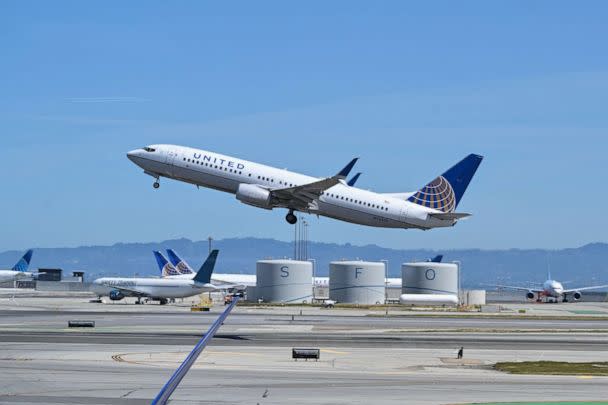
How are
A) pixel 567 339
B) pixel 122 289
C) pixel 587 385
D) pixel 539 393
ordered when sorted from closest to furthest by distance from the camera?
pixel 539 393, pixel 587 385, pixel 567 339, pixel 122 289

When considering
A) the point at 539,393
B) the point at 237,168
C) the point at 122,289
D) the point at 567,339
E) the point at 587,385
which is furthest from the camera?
the point at 122,289

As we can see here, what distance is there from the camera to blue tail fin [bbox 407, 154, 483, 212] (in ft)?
302

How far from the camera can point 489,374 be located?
129 ft

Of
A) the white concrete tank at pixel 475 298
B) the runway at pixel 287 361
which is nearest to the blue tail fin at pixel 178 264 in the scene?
the white concrete tank at pixel 475 298

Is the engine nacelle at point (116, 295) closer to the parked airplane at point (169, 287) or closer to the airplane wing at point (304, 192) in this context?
the parked airplane at point (169, 287)

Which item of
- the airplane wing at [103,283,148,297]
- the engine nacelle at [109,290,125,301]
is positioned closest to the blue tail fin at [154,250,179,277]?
the engine nacelle at [109,290,125,301]

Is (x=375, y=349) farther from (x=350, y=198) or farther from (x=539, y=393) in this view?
(x=350, y=198)

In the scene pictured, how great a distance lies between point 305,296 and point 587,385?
3587 inches

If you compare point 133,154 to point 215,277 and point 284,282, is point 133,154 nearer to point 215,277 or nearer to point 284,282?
point 284,282

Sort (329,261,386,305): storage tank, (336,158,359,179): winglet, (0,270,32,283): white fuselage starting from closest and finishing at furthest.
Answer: (336,158,359,179): winglet < (329,261,386,305): storage tank < (0,270,32,283): white fuselage

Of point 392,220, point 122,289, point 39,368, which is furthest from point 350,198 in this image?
point 39,368

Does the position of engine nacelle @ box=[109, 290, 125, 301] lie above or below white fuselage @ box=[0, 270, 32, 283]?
below

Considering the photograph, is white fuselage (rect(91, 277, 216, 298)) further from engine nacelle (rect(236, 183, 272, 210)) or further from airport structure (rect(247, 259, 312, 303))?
engine nacelle (rect(236, 183, 272, 210))

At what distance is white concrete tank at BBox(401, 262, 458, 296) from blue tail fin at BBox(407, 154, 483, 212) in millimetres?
35217
